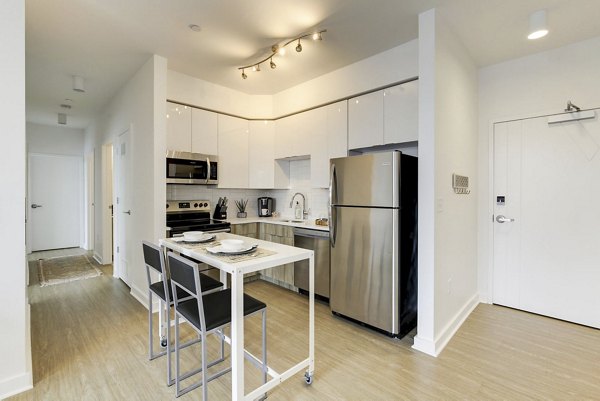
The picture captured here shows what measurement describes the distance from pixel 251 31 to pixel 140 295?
3.11m

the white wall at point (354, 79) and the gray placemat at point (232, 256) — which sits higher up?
the white wall at point (354, 79)

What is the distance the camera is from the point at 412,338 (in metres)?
2.55

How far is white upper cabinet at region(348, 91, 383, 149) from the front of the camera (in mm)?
3047

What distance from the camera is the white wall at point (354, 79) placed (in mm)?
2809

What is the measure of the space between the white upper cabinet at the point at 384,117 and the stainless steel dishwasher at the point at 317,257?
111 cm

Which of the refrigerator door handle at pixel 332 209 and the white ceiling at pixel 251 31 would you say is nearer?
the white ceiling at pixel 251 31

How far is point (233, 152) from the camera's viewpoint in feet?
13.2

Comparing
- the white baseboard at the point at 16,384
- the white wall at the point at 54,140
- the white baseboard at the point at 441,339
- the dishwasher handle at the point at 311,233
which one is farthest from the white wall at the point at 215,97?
the white wall at the point at 54,140

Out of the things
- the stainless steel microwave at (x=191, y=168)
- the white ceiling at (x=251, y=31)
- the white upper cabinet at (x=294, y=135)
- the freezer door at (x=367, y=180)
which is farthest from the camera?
the white upper cabinet at (x=294, y=135)

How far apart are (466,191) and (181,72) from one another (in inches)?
139

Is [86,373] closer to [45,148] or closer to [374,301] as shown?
[374,301]

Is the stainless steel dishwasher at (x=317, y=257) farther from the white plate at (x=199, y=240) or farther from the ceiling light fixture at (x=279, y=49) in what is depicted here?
the ceiling light fixture at (x=279, y=49)

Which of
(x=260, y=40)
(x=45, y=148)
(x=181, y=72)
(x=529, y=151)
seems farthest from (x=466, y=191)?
(x=45, y=148)

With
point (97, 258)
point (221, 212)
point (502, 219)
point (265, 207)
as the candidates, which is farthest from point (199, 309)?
point (97, 258)
